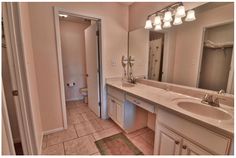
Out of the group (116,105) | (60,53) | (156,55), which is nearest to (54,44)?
(60,53)

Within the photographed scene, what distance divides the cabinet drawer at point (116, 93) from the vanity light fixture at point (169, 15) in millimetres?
1126

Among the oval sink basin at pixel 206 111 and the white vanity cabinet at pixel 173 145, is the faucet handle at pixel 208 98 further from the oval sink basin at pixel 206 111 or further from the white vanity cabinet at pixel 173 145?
the white vanity cabinet at pixel 173 145

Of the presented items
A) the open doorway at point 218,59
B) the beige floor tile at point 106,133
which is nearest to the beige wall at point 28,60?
the beige floor tile at point 106,133

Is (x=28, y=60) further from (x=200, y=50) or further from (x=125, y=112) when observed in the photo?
(x=200, y=50)

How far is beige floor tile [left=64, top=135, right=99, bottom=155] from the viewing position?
1.56 metres

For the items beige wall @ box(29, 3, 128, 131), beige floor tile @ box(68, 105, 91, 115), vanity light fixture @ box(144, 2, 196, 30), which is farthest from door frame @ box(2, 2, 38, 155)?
vanity light fixture @ box(144, 2, 196, 30)

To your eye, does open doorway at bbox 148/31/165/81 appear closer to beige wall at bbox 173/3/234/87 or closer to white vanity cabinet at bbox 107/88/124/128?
beige wall at bbox 173/3/234/87

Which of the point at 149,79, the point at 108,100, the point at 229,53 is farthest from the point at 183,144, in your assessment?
the point at 108,100

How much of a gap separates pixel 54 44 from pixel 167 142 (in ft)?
6.40

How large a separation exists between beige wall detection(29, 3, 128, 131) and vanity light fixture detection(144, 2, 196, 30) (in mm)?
665

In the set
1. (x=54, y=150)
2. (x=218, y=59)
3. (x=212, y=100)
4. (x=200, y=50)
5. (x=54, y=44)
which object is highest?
(x=54, y=44)

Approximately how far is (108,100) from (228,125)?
176 cm

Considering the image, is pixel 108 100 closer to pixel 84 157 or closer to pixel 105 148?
pixel 105 148

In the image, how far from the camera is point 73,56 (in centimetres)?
344
